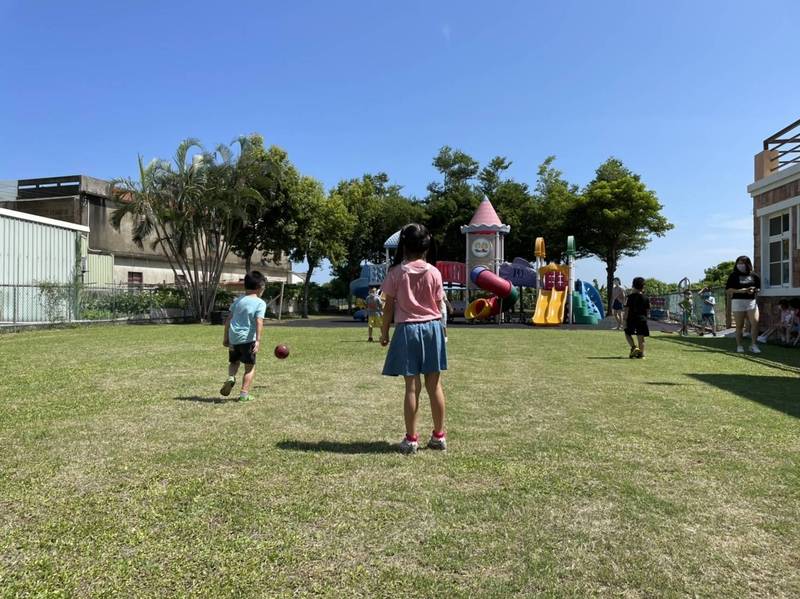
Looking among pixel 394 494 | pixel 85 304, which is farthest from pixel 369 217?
pixel 394 494

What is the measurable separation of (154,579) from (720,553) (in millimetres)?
2664

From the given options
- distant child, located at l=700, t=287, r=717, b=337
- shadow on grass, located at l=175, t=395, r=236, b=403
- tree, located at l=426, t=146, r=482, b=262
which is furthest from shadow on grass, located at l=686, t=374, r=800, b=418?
tree, located at l=426, t=146, r=482, b=262

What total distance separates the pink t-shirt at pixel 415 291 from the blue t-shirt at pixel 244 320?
8.59ft

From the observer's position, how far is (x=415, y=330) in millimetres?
4754

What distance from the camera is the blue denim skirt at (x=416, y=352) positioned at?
186 inches

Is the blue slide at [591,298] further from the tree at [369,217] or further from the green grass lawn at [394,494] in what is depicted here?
the green grass lawn at [394,494]

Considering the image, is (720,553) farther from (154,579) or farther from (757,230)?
(757,230)

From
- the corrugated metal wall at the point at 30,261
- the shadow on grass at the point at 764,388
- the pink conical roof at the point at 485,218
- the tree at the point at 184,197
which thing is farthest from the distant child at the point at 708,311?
the corrugated metal wall at the point at 30,261

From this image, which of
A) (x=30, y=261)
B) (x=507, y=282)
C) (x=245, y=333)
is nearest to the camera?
(x=245, y=333)

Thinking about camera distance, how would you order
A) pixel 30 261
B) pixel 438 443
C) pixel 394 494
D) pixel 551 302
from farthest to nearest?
pixel 551 302 < pixel 30 261 < pixel 438 443 < pixel 394 494

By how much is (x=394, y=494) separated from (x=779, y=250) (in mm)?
15992

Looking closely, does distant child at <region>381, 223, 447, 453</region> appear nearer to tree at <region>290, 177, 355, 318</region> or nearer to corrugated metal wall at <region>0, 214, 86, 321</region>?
corrugated metal wall at <region>0, 214, 86, 321</region>

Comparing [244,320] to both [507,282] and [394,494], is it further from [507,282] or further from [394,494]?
[507,282]

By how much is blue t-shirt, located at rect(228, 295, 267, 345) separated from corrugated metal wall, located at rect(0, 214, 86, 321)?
18.4 metres
